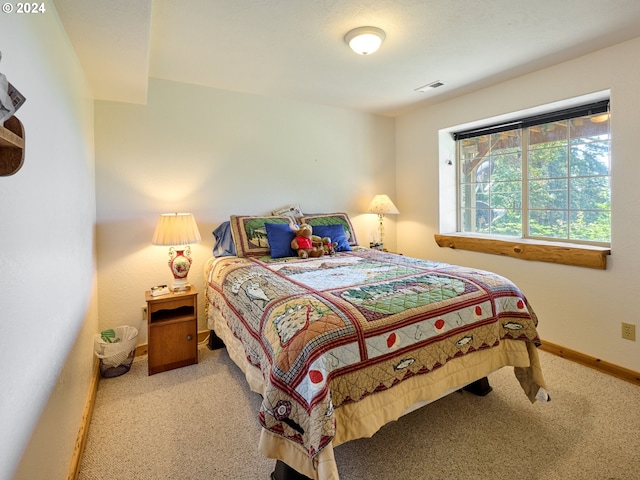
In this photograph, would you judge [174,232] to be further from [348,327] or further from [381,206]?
[381,206]

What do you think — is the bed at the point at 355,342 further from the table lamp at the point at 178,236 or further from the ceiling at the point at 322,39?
the ceiling at the point at 322,39

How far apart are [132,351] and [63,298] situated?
1.21m

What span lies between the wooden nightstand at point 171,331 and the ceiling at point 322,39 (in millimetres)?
1581

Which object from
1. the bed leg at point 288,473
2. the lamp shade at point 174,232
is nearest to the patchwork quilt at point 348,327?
the bed leg at point 288,473

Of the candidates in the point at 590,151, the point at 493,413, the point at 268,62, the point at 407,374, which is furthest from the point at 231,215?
the point at 590,151

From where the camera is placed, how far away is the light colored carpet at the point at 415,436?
1494mm

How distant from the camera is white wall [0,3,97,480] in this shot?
88cm

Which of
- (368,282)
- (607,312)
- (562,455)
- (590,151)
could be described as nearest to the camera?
(562,455)

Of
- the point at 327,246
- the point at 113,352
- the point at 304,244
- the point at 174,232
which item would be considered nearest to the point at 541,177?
the point at 327,246

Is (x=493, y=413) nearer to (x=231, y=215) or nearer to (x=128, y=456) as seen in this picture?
(x=128, y=456)

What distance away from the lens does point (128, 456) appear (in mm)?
1603

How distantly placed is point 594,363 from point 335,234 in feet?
7.32

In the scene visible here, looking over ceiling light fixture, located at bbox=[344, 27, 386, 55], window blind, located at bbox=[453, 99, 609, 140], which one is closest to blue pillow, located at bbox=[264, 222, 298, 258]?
ceiling light fixture, located at bbox=[344, 27, 386, 55]

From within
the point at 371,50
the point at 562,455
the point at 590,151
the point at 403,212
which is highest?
the point at 371,50
